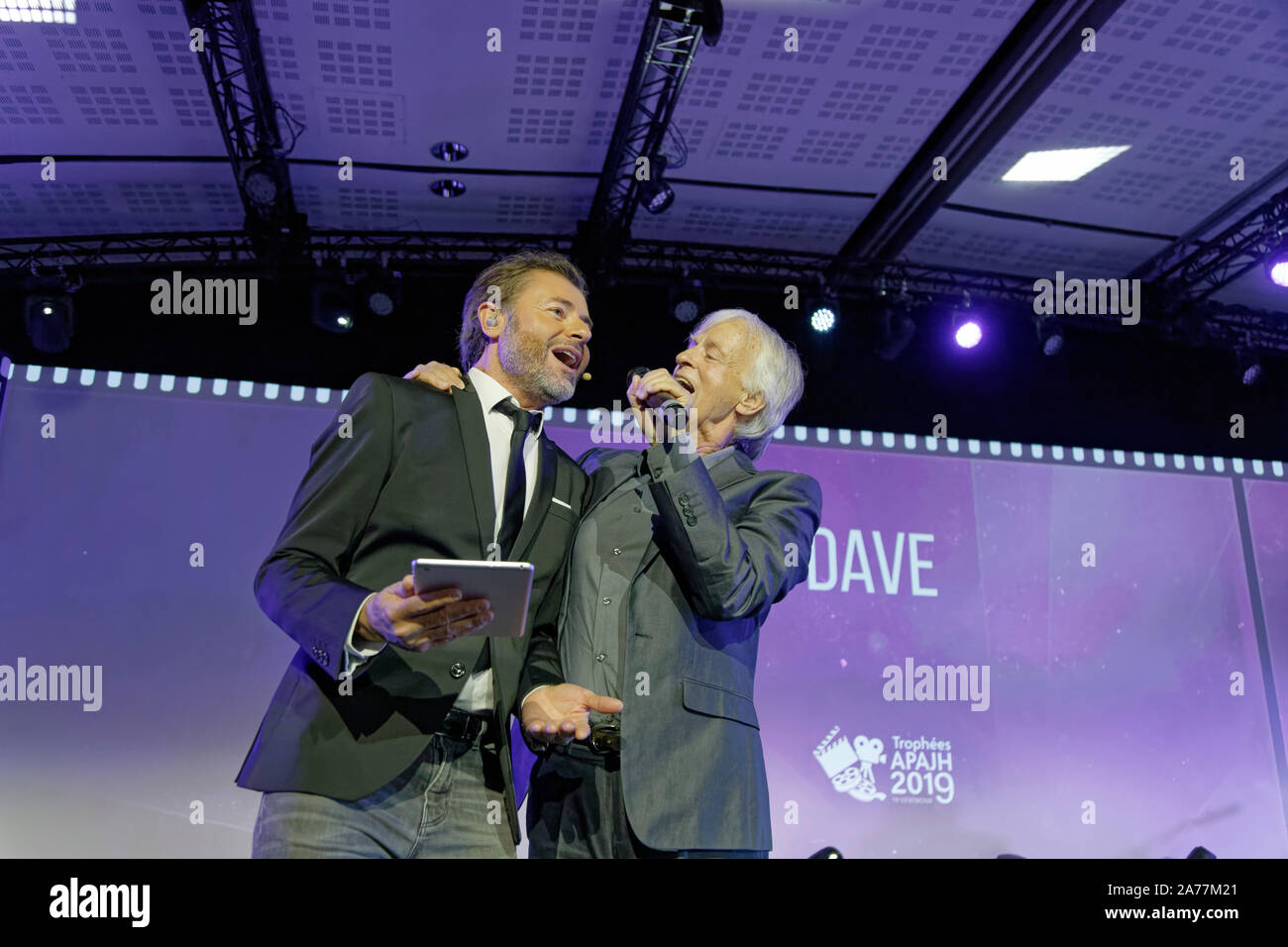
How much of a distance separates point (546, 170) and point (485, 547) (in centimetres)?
373

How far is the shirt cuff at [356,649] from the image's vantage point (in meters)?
1.52

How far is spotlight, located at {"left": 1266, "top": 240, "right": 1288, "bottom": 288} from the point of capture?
5211mm

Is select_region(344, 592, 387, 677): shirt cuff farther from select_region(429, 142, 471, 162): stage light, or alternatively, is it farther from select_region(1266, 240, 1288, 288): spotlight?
select_region(1266, 240, 1288, 288): spotlight

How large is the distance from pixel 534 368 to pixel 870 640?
310cm

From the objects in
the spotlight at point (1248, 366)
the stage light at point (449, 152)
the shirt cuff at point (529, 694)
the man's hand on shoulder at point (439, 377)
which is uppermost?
the stage light at point (449, 152)

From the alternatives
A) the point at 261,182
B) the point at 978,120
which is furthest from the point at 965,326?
the point at 261,182

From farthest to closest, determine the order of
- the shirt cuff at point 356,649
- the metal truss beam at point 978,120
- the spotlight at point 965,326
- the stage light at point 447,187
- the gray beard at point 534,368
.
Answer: the spotlight at point 965,326 → the stage light at point 447,187 → the metal truss beam at point 978,120 → the gray beard at point 534,368 → the shirt cuff at point 356,649

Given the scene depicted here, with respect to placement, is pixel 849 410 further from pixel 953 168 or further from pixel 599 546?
pixel 599 546

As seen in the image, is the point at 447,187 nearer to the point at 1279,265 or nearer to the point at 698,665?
the point at 698,665

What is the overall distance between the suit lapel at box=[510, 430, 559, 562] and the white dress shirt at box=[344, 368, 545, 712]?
0.01 m

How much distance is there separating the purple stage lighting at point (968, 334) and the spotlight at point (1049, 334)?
0.35 metres

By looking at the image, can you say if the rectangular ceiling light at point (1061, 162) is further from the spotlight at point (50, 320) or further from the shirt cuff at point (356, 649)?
the spotlight at point (50, 320)

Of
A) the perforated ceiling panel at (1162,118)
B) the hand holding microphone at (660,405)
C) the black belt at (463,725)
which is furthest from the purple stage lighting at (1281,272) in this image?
the black belt at (463,725)
